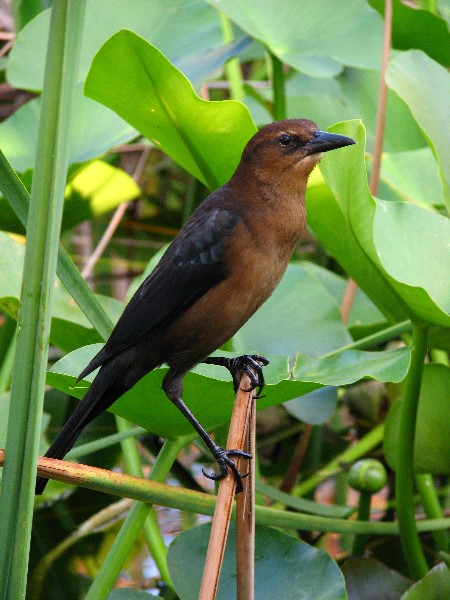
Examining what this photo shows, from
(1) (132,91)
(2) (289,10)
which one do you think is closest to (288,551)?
(1) (132,91)

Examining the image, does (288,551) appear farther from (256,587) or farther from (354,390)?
(354,390)

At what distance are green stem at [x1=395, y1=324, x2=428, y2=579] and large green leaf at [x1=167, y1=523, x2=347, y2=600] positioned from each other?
1.09ft

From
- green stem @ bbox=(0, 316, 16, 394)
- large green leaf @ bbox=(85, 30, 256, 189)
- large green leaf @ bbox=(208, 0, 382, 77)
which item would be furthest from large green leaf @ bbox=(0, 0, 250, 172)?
green stem @ bbox=(0, 316, 16, 394)

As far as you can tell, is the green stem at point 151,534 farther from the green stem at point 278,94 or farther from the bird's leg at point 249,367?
the green stem at point 278,94

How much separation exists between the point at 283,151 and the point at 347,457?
1.37 m

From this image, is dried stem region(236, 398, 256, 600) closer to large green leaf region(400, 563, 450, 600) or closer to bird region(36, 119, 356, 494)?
bird region(36, 119, 356, 494)

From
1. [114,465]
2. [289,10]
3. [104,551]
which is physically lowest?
[104,551]

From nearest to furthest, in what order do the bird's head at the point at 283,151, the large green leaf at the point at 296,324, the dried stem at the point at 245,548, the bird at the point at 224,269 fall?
the dried stem at the point at 245,548 → the bird at the point at 224,269 → the bird's head at the point at 283,151 → the large green leaf at the point at 296,324

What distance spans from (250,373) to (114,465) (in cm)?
154

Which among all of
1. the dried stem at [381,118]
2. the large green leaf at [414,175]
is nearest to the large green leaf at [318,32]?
the dried stem at [381,118]

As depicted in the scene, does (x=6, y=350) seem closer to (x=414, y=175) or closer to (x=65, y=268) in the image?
(x=65, y=268)

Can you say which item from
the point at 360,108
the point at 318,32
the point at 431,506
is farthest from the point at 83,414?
the point at 360,108

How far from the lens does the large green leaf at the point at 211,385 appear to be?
1934 mm

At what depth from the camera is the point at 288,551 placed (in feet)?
7.14
